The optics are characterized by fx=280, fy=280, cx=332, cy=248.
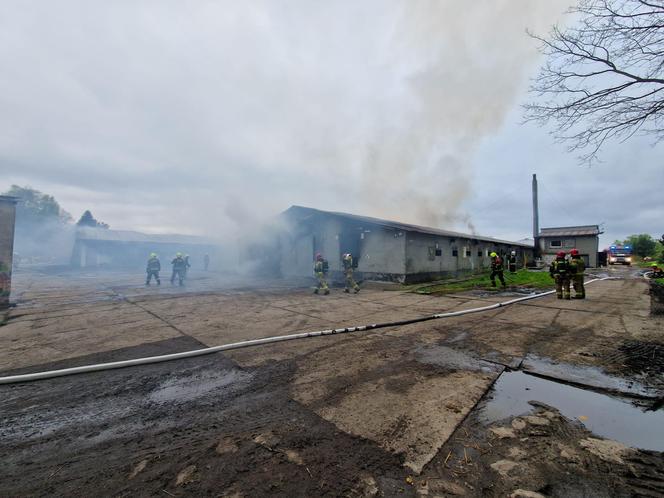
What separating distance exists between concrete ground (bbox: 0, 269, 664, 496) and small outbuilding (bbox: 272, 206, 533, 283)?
26.4 feet

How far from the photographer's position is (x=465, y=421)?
2697 mm

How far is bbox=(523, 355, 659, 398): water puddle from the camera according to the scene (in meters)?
3.34

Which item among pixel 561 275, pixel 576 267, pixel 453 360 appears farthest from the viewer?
pixel 561 275

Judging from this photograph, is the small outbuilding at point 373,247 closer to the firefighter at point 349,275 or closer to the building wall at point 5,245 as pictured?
the firefighter at point 349,275

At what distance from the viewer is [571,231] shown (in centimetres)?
3550

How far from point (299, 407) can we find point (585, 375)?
3811mm

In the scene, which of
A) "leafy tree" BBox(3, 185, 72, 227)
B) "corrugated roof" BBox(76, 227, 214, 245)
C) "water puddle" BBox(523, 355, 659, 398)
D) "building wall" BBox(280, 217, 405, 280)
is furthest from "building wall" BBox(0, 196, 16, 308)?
"leafy tree" BBox(3, 185, 72, 227)

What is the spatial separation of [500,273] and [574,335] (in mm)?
8251

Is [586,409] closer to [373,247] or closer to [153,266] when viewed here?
[373,247]

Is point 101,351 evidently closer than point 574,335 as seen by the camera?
Yes

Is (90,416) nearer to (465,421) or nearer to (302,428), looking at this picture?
(302,428)

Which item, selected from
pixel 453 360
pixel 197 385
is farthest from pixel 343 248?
pixel 197 385

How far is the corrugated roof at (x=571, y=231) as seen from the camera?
33.7 meters

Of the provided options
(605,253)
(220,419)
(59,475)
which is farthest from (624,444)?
(605,253)
